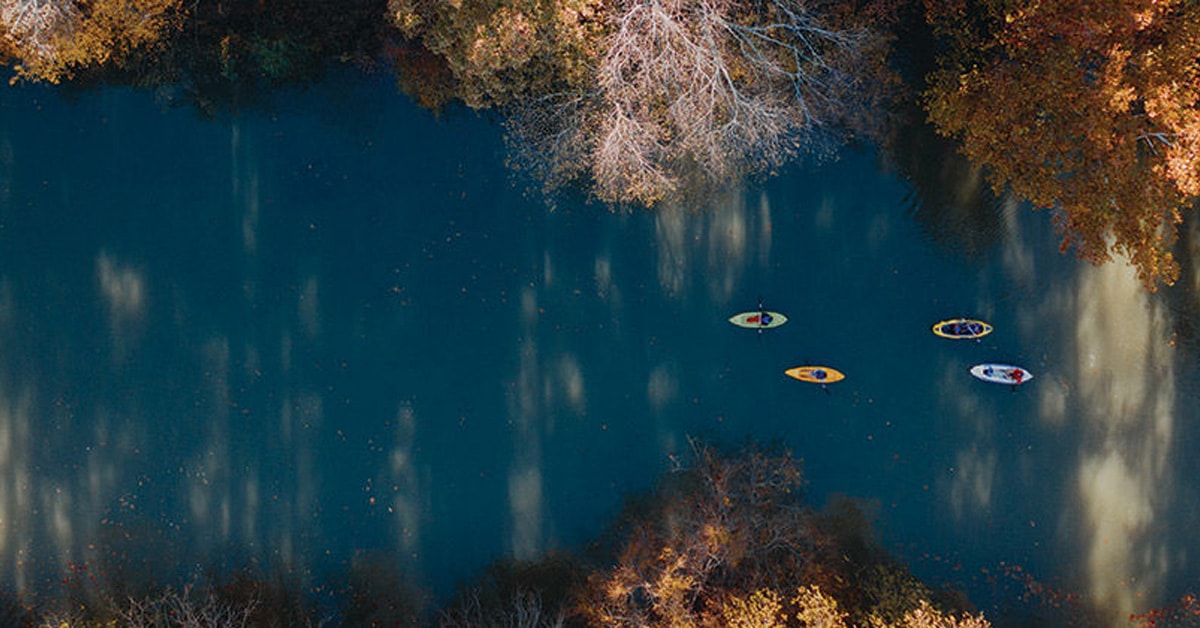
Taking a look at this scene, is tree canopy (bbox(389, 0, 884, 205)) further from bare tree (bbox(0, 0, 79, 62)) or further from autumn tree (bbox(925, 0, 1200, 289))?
bare tree (bbox(0, 0, 79, 62))

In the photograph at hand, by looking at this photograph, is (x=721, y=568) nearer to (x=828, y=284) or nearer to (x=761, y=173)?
(x=828, y=284)

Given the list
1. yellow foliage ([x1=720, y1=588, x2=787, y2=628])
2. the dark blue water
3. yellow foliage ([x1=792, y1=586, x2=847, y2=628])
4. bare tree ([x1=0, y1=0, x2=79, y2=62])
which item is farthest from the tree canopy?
yellow foliage ([x1=792, y1=586, x2=847, y2=628])

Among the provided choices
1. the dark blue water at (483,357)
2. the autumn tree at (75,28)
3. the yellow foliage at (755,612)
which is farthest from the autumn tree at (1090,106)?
the autumn tree at (75,28)

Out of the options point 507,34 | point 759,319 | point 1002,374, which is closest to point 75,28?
point 507,34

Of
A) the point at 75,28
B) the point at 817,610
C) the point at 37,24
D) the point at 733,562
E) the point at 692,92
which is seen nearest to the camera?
the point at 37,24

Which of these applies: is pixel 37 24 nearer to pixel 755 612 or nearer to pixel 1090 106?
pixel 755 612

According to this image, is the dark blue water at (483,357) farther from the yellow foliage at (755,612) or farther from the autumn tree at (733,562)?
the yellow foliage at (755,612)

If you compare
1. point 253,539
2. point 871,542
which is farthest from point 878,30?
point 253,539
